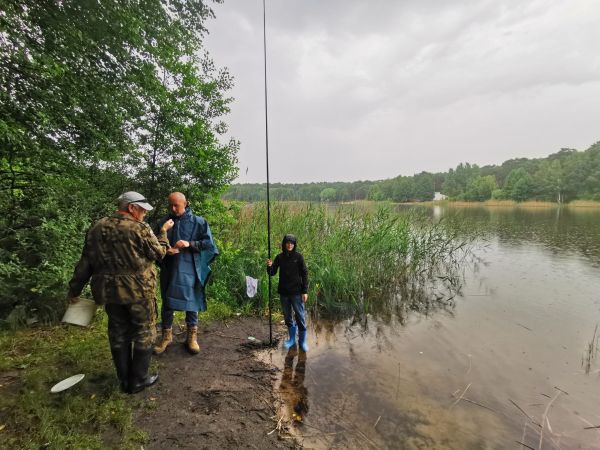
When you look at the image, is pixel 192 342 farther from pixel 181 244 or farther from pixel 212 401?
pixel 181 244

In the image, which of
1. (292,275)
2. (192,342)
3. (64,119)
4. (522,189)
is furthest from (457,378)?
(522,189)

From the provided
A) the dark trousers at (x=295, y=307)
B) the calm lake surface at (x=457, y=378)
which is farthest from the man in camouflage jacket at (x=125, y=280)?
the dark trousers at (x=295, y=307)

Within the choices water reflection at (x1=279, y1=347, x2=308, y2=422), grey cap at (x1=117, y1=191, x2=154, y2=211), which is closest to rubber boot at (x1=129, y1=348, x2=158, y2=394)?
grey cap at (x1=117, y1=191, x2=154, y2=211)

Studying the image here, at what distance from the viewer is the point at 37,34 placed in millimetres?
3639

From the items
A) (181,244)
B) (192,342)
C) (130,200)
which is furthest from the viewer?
(192,342)

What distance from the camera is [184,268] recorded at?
369 centimetres

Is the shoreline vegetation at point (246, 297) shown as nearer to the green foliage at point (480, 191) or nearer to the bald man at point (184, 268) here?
the bald man at point (184, 268)

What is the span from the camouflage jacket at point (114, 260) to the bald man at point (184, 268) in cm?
86

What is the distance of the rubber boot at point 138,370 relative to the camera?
285 centimetres

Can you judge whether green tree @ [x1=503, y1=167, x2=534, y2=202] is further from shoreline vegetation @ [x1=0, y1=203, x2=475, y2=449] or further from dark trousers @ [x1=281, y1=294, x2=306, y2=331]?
dark trousers @ [x1=281, y1=294, x2=306, y2=331]

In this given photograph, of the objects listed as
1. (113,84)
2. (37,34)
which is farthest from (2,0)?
(113,84)

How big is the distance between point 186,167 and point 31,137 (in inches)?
92.7

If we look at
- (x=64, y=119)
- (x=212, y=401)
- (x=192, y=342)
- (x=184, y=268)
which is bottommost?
(x=212, y=401)

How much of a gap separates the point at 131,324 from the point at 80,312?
1.64 feet
